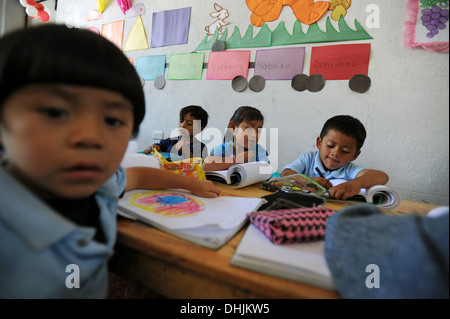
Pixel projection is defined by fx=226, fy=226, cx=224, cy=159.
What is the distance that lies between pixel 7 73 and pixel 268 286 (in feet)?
1.16

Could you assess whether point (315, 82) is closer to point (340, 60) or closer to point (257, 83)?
point (340, 60)

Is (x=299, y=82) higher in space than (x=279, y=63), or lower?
lower

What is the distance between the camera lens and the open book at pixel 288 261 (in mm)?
254

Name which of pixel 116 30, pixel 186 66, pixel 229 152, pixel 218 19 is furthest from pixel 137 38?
pixel 229 152

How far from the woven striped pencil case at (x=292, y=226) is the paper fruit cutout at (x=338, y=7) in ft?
4.24

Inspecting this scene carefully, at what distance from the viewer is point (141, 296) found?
0.43 metres

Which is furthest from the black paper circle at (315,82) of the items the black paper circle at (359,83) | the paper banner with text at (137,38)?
the paper banner with text at (137,38)

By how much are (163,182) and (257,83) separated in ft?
3.74

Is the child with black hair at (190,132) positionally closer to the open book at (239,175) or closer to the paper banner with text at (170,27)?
the paper banner with text at (170,27)

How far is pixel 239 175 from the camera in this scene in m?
0.74
